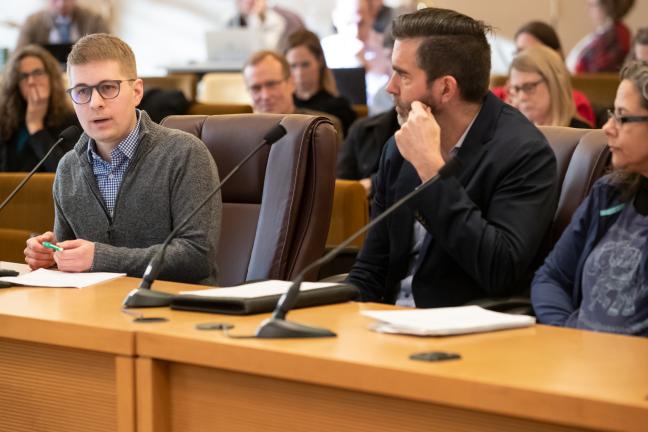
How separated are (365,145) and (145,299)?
2.86m

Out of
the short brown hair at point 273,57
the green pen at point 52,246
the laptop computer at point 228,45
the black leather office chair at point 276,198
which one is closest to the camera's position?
the green pen at point 52,246

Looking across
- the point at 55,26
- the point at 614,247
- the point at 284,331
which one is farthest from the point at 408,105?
the point at 55,26

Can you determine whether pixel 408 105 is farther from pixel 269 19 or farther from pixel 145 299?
pixel 269 19

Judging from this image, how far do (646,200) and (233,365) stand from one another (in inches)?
39.7

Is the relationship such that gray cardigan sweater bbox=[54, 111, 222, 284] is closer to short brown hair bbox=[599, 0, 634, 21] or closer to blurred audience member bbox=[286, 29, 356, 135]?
blurred audience member bbox=[286, 29, 356, 135]

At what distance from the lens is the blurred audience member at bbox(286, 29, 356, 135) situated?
17.9 feet

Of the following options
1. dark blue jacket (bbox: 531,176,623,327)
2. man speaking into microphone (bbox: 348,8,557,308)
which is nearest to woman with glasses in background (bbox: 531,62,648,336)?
dark blue jacket (bbox: 531,176,623,327)

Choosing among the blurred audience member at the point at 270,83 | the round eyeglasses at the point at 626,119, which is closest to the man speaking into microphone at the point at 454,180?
the round eyeglasses at the point at 626,119

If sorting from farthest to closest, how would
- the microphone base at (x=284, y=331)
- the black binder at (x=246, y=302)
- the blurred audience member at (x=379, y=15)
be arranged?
the blurred audience member at (x=379, y=15) < the black binder at (x=246, y=302) < the microphone base at (x=284, y=331)

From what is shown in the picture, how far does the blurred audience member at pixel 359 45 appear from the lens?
6.89 meters

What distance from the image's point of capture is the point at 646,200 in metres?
2.17

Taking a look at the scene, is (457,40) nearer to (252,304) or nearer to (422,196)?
(422,196)

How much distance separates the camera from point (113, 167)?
8.59 ft

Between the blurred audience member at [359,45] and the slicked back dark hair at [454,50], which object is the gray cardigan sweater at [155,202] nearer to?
the slicked back dark hair at [454,50]
